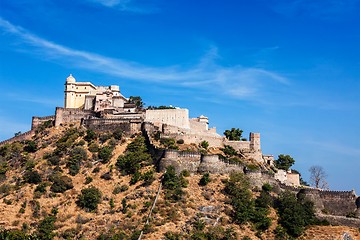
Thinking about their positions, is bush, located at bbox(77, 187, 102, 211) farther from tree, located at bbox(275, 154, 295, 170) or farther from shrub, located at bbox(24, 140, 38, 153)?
tree, located at bbox(275, 154, 295, 170)

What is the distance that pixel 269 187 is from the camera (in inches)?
2339

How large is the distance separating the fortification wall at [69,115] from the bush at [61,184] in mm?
19151

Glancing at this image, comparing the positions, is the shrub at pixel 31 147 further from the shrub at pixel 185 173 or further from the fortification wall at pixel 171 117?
the shrub at pixel 185 173

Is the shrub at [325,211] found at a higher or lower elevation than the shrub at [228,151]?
lower

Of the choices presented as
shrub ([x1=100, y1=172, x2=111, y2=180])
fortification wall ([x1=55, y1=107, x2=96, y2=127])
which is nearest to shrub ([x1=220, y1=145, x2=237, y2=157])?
shrub ([x1=100, y1=172, x2=111, y2=180])

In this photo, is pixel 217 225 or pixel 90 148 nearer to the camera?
pixel 217 225

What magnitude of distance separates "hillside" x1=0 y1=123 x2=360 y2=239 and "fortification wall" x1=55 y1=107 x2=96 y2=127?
36.2ft

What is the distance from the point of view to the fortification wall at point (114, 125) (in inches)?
2820

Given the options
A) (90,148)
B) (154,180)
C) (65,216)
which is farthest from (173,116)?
(65,216)

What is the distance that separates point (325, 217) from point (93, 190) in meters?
27.9

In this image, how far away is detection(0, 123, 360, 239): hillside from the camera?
5109 cm

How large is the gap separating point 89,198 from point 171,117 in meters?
26.2

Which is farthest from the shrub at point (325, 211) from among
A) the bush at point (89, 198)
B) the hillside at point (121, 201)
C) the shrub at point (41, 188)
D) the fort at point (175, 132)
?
the shrub at point (41, 188)

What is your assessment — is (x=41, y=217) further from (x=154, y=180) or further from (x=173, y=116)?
(x=173, y=116)
